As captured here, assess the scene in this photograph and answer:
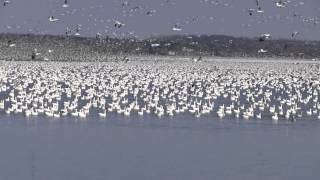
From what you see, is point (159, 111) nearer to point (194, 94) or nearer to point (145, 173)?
point (194, 94)

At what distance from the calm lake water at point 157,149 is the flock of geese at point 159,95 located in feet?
5.63

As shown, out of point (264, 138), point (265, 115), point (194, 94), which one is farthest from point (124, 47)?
point (264, 138)

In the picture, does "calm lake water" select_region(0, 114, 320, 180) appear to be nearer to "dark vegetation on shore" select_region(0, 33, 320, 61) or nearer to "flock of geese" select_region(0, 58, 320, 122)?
"flock of geese" select_region(0, 58, 320, 122)

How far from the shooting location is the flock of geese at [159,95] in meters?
41.8

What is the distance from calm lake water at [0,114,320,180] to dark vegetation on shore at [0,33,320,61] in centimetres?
5656

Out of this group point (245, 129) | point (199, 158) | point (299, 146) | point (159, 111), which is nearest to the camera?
point (199, 158)

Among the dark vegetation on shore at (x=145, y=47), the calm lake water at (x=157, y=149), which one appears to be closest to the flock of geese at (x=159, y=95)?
the calm lake water at (x=157, y=149)

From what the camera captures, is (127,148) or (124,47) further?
(124,47)

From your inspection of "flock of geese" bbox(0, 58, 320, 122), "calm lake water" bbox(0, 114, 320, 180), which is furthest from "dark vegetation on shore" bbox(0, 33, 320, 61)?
"calm lake water" bbox(0, 114, 320, 180)

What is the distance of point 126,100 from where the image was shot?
151ft

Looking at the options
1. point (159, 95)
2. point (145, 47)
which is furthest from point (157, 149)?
point (145, 47)

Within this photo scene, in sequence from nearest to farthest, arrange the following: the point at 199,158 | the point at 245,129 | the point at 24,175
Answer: the point at 24,175 → the point at 199,158 → the point at 245,129

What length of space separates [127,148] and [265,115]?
1048cm

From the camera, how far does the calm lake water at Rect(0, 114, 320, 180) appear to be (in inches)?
1147
